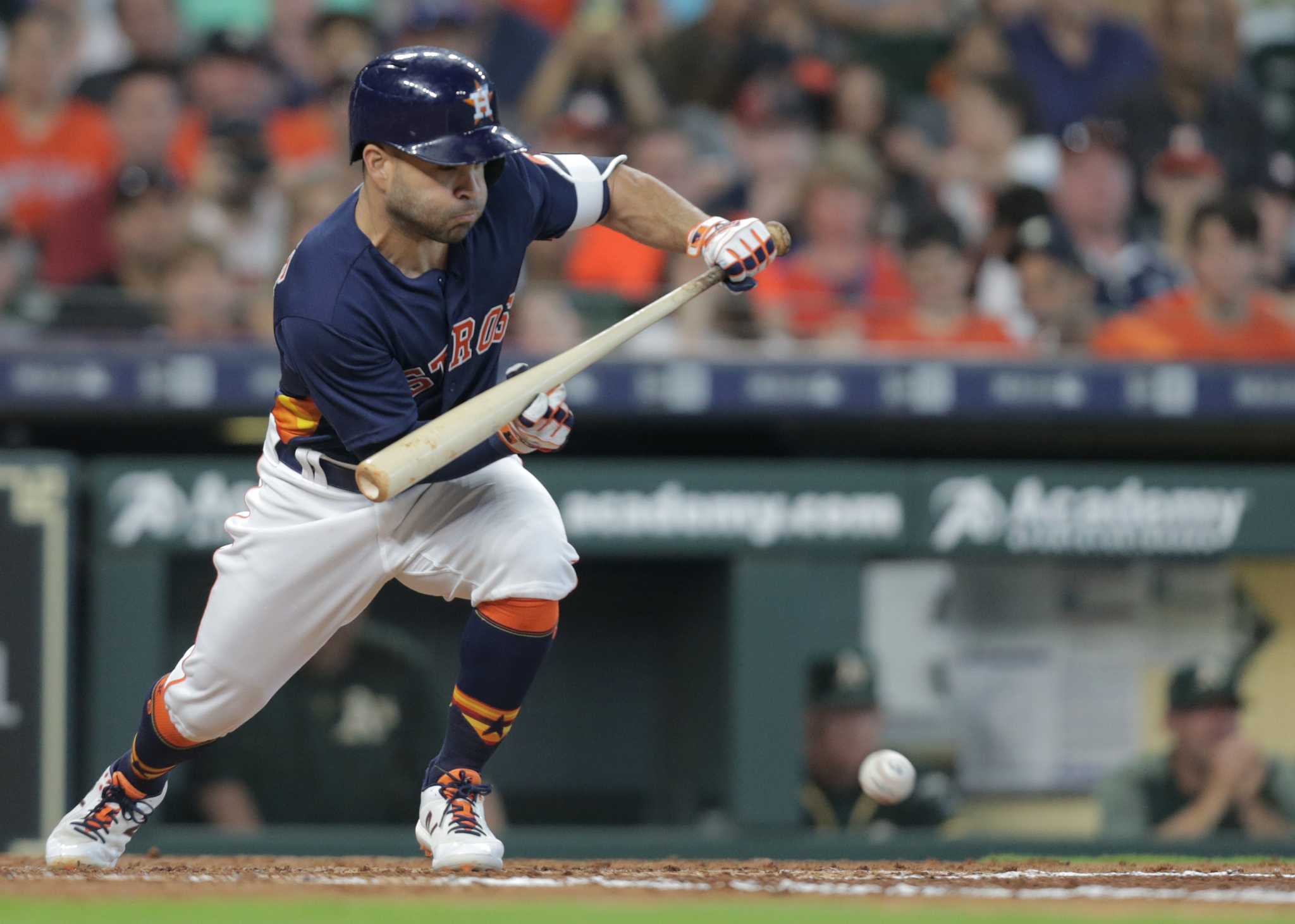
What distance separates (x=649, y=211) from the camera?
414 cm

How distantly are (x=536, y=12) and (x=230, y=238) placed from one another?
2155 millimetres

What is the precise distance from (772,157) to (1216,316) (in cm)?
189

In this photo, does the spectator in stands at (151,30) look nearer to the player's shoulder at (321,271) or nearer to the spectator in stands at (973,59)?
the spectator in stands at (973,59)

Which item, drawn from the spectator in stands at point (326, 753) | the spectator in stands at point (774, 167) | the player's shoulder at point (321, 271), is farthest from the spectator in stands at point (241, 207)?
the player's shoulder at point (321, 271)

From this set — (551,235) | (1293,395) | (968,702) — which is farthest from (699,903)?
(1293,395)

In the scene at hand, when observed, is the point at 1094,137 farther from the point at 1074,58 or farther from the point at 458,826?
the point at 458,826

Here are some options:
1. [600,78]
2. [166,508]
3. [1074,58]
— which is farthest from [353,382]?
[1074,58]

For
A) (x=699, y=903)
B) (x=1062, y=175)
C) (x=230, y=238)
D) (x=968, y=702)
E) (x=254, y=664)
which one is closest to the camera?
(x=699, y=903)

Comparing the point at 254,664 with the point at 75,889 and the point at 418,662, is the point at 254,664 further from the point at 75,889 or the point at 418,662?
the point at 418,662

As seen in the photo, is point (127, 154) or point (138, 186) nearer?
point (138, 186)

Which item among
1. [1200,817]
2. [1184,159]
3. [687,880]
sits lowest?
[1200,817]

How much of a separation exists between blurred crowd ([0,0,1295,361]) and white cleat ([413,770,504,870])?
9.56ft

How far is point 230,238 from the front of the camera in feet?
23.6

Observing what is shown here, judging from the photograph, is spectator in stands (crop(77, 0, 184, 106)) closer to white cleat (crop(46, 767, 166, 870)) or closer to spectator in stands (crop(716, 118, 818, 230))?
spectator in stands (crop(716, 118, 818, 230))
